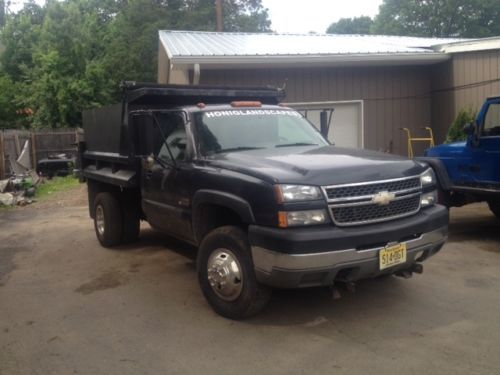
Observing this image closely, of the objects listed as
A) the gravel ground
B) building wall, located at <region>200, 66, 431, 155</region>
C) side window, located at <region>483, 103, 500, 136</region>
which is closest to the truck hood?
the gravel ground

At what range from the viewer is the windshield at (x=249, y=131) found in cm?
551

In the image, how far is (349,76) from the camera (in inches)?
527

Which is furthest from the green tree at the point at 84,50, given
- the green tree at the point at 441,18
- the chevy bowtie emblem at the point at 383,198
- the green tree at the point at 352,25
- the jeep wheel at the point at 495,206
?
Result: the chevy bowtie emblem at the point at 383,198

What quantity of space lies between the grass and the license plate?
11.8 m

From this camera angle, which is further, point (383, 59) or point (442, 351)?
point (383, 59)

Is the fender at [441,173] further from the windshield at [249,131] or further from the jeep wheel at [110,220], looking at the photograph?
the jeep wheel at [110,220]

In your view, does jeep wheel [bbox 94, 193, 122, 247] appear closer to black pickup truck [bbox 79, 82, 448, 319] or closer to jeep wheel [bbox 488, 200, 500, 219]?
black pickup truck [bbox 79, 82, 448, 319]

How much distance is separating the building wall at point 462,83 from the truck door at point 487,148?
5012 millimetres

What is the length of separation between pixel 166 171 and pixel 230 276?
5.47ft

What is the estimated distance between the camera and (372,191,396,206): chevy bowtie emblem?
446 cm

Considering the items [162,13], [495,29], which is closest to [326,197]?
[162,13]

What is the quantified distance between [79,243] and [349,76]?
26.4ft

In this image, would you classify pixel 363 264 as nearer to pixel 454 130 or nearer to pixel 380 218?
pixel 380 218

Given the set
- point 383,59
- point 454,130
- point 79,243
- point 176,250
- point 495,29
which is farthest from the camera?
point 495,29
